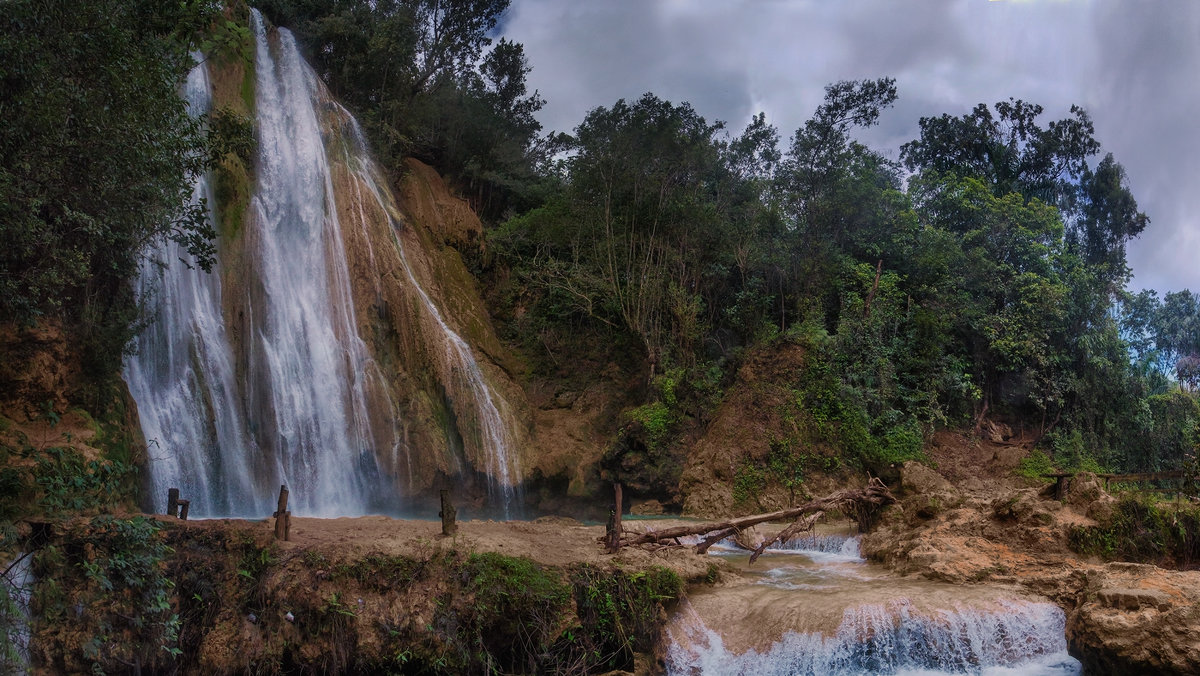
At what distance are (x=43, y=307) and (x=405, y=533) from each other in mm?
6222

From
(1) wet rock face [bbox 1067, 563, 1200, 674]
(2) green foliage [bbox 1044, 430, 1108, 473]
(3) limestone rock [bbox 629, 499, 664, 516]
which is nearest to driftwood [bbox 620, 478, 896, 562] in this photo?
(1) wet rock face [bbox 1067, 563, 1200, 674]

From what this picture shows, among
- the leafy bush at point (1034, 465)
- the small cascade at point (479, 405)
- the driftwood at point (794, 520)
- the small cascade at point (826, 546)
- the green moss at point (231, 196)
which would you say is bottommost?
the small cascade at point (826, 546)

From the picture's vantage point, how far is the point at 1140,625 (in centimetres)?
765

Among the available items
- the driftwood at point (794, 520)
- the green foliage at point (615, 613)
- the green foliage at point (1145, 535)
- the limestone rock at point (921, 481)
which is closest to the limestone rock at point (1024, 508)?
the green foliage at point (1145, 535)

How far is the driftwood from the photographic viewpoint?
1131 centimetres

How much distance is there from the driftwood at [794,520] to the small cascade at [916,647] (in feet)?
8.21

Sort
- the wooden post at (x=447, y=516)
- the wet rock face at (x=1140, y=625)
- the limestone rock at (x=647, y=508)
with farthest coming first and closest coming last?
the limestone rock at (x=647, y=508)
the wooden post at (x=447, y=516)
the wet rock face at (x=1140, y=625)

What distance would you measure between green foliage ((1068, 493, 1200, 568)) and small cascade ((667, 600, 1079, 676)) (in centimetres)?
215

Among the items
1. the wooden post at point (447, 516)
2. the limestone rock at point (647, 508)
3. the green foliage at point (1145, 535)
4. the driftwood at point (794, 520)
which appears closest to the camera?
the wooden post at point (447, 516)

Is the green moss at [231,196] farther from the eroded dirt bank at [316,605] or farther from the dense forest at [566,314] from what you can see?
the eroded dirt bank at [316,605]

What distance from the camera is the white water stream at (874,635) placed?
848 centimetres

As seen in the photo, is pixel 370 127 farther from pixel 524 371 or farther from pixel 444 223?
pixel 524 371

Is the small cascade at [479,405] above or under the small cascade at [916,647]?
above

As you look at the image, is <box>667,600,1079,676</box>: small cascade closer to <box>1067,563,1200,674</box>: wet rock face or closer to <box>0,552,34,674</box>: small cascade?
<box>1067,563,1200,674</box>: wet rock face
